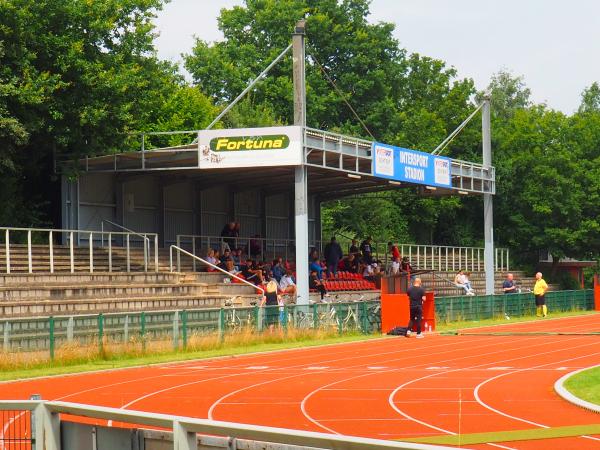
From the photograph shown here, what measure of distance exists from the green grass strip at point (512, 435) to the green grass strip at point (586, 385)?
2385 mm

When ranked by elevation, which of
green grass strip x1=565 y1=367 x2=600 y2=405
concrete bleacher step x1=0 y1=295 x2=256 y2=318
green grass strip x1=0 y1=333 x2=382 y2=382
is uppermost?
concrete bleacher step x1=0 y1=295 x2=256 y2=318

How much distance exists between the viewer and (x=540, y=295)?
4844 cm

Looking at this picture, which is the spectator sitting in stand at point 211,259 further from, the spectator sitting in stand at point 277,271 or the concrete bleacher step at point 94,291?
the concrete bleacher step at point 94,291

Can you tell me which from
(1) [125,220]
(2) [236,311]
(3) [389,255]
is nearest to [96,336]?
(2) [236,311]

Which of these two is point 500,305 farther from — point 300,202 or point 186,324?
point 186,324

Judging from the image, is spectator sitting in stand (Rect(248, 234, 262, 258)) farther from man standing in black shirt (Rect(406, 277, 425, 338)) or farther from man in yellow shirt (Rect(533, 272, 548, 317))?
man in yellow shirt (Rect(533, 272, 548, 317))

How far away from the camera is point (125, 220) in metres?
42.0

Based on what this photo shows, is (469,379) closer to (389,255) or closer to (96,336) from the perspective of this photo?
(96,336)

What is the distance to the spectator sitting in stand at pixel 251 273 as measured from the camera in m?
39.5

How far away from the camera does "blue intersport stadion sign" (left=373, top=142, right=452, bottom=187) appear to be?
41.1 m

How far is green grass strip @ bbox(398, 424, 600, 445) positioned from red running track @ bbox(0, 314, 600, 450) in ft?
0.75

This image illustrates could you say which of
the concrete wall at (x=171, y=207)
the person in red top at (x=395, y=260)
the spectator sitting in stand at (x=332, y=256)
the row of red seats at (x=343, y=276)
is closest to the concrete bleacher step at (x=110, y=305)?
the concrete wall at (x=171, y=207)

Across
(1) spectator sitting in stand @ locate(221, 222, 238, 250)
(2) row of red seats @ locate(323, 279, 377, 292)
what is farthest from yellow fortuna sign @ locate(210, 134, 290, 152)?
(2) row of red seats @ locate(323, 279, 377, 292)

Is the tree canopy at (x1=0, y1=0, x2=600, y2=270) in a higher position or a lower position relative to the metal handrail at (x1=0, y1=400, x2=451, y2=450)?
higher
